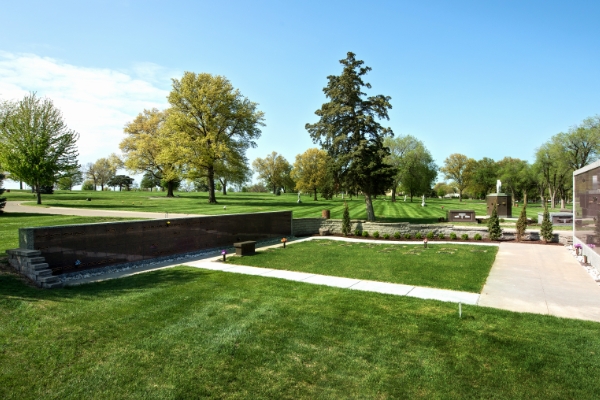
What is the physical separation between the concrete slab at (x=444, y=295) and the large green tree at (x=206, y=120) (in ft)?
89.3

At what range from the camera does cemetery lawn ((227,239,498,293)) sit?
10445 mm

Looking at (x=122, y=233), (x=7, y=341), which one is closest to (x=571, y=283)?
(x=7, y=341)

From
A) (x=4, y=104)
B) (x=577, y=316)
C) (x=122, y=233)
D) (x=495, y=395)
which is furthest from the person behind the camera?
(x=4, y=104)

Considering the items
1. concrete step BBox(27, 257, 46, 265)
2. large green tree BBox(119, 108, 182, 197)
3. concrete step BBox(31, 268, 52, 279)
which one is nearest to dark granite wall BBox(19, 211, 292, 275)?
concrete step BBox(27, 257, 46, 265)

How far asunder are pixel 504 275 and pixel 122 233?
1260cm

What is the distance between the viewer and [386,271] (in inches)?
449

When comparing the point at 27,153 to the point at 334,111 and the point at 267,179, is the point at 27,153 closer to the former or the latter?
the point at 334,111

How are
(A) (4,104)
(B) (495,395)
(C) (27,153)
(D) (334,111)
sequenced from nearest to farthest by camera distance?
(B) (495,395) < (D) (334,111) < (C) (27,153) < (A) (4,104)

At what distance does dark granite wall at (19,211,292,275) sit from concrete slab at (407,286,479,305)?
31.3 feet

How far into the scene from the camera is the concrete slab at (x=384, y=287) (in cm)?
905

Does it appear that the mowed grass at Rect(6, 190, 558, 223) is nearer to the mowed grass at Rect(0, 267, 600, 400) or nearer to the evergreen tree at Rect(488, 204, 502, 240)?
the evergreen tree at Rect(488, 204, 502, 240)

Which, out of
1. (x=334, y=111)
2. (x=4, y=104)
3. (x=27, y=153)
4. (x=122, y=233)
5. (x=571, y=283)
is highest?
(x=4, y=104)

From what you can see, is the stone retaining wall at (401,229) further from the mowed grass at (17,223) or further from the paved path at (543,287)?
the mowed grass at (17,223)

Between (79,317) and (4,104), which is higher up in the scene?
(4,104)
